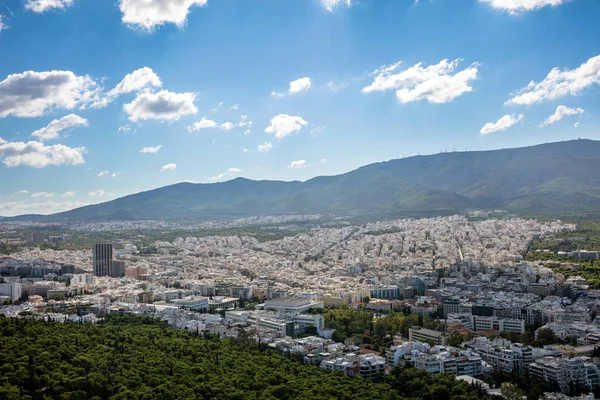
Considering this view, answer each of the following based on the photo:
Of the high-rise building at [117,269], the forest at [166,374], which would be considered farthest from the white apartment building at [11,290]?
the forest at [166,374]

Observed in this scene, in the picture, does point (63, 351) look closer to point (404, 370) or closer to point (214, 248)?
point (404, 370)

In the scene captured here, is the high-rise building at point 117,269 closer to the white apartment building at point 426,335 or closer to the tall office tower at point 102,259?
the tall office tower at point 102,259

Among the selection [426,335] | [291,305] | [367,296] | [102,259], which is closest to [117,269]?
[102,259]

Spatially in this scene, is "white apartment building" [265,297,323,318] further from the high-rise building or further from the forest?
the high-rise building

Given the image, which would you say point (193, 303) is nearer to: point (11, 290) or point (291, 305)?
point (291, 305)

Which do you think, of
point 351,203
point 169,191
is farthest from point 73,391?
point 169,191

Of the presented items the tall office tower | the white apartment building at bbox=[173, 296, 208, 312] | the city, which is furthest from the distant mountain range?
the white apartment building at bbox=[173, 296, 208, 312]
